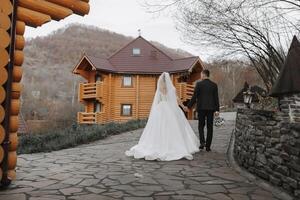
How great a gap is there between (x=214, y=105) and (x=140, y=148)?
6.97 ft

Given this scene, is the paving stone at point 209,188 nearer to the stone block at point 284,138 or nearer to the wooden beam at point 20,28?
the stone block at point 284,138

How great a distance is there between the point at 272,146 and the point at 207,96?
129 inches

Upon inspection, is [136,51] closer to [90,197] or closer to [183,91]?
[183,91]

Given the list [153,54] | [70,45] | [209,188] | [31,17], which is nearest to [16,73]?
[31,17]

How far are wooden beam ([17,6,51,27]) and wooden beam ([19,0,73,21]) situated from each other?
2.6 inches

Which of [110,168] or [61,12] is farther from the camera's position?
[110,168]

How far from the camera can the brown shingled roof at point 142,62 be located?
2741 centimetres

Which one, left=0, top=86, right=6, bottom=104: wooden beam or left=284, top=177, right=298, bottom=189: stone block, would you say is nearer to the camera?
left=284, top=177, right=298, bottom=189: stone block

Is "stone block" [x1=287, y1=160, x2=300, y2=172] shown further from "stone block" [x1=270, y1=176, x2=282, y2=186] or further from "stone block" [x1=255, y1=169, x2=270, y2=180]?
"stone block" [x1=255, y1=169, x2=270, y2=180]

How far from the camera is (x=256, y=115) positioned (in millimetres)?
6301

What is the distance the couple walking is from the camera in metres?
7.90

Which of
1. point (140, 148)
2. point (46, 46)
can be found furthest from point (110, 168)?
point (46, 46)

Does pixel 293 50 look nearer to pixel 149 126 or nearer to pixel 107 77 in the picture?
pixel 149 126

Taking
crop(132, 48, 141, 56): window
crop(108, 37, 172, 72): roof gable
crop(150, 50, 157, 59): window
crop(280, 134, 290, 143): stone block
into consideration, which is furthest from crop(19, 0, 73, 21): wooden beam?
crop(132, 48, 141, 56): window
